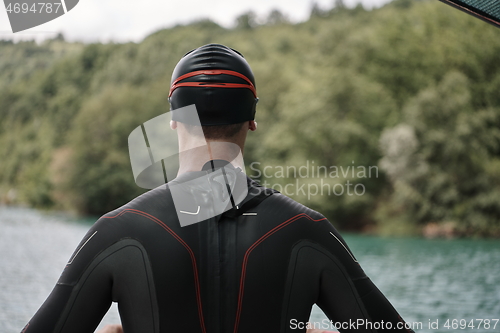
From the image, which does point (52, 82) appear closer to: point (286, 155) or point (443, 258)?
point (286, 155)

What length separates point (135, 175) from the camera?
1.29 m

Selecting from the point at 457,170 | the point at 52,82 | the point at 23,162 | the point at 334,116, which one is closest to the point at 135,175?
the point at 457,170

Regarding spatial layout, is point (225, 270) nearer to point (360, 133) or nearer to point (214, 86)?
point (214, 86)

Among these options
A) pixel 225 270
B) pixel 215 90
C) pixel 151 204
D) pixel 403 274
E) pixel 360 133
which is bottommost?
pixel 225 270

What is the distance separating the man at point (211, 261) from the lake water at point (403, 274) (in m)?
12.0

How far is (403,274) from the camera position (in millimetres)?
20594

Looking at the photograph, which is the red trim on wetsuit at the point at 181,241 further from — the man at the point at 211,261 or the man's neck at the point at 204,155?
the man's neck at the point at 204,155

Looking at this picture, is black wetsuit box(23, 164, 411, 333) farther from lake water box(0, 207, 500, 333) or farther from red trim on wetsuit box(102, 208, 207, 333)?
lake water box(0, 207, 500, 333)

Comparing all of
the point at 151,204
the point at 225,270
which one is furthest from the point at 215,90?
the point at 225,270

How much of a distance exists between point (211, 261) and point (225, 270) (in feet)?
0.12

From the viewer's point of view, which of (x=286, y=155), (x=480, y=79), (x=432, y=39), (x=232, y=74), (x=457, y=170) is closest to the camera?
(x=232, y=74)

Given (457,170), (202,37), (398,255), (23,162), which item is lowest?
(398,255)

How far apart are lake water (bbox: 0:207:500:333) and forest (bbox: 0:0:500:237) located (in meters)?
2.61

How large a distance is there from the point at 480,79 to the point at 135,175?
3820 cm
